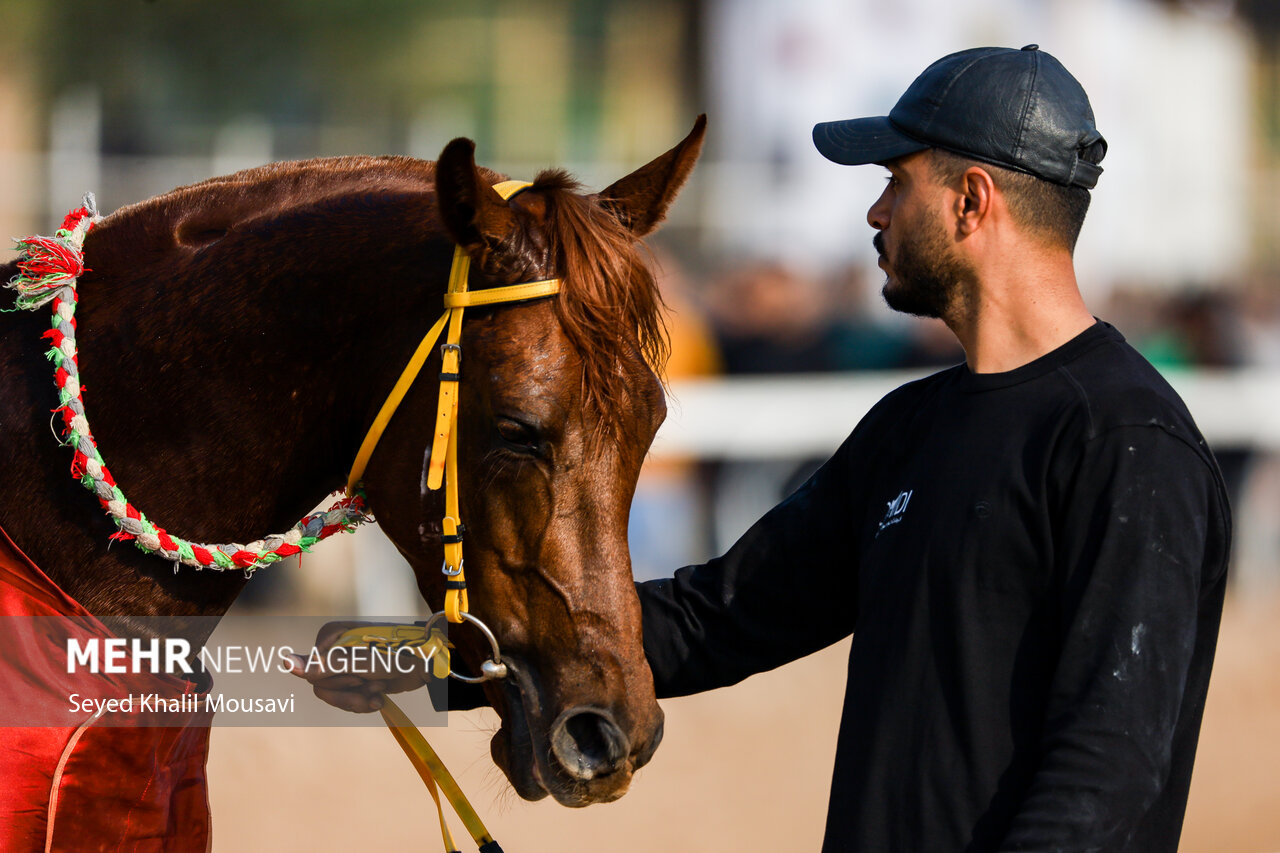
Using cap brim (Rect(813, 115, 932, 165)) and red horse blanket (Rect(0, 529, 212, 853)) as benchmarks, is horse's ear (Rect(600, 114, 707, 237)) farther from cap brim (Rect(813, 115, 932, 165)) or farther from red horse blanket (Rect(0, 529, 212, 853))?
red horse blanket (Rect(0, 529, 212, 853))

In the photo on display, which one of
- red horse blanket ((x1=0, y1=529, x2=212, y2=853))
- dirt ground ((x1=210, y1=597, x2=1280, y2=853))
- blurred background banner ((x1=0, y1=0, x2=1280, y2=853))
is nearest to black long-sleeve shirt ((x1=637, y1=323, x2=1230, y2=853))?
red horse blanket ((x1=0, y1=529, x2=212, y2=853))

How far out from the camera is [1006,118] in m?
1.75

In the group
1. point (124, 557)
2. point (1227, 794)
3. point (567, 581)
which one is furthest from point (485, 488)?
point (1227, 794)

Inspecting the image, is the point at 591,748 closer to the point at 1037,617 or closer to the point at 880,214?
the point at 1037,617

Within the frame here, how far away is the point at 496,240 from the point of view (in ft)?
6.04

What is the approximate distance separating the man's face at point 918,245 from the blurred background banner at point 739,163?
3770 mm

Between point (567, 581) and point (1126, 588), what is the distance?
74 cm

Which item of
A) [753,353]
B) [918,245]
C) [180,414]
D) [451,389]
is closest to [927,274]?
[918,245]

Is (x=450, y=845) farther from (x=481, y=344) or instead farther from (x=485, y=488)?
(x=481, y=344)

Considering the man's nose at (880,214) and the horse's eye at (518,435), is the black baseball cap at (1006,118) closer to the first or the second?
the man's nose at (880,214)

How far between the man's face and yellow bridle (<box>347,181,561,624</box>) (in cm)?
50

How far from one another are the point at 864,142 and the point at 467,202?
60 centimetres

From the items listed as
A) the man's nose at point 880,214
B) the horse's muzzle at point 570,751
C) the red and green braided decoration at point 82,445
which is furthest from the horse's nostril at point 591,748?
the man's nose at point 880,214

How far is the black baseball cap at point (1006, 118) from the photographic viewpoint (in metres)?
1.74
